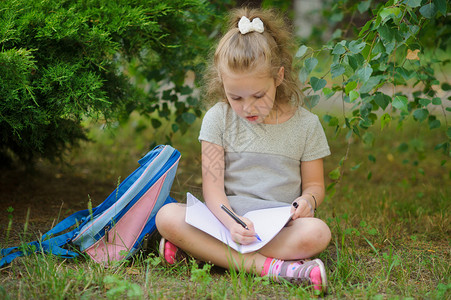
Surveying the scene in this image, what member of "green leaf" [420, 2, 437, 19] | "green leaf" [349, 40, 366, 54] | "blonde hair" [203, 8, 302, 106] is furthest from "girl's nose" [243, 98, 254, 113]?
"green leaf" [420, 2, 437, 19]

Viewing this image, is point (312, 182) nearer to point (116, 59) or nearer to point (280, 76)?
point (280, 76)

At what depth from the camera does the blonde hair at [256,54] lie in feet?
6.50

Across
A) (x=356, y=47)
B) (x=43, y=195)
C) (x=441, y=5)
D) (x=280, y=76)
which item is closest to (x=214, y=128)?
(x=280, y=76)

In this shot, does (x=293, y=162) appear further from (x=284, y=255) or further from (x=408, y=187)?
(x=408, y=187)

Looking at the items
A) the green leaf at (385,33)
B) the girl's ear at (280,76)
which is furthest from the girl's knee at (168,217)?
the green leaf at (385,33)

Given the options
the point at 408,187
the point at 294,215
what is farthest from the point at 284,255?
the point at 408,187

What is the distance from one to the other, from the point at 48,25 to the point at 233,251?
1278 millimetres

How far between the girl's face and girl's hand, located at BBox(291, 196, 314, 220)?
1.34 ft

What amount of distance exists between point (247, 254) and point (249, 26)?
1.00 meters

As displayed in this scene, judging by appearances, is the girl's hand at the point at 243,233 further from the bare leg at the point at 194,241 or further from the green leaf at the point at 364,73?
the green leaf at the point at 364,73

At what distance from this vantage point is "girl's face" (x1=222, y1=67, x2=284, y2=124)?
1977mm

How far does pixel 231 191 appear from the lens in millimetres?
2152

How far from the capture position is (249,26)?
2.05 meters

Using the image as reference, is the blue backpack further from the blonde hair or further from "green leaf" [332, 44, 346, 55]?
"green leaf" [332, 44, 346, 55]
